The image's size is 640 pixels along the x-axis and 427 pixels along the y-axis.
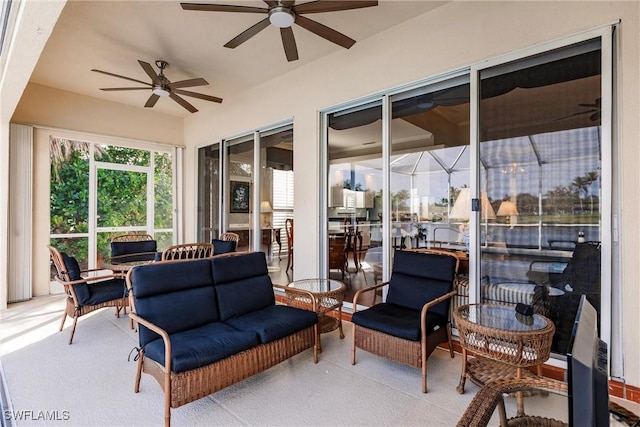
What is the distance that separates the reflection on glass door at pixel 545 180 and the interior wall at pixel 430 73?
16cm

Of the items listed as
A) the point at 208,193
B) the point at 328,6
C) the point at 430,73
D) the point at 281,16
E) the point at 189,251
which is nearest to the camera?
the point at 328,6

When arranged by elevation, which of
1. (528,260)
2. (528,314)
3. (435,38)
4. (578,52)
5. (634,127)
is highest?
(435,38)

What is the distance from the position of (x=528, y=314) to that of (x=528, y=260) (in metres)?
0.67

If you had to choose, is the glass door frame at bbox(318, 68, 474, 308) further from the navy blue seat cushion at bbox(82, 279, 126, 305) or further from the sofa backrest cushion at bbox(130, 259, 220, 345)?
the navy blue seat cushion at bbox(82, 279, 126, 305)

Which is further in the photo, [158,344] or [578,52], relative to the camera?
[578,52]

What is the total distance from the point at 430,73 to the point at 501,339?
2521 mm

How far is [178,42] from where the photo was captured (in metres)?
3.81

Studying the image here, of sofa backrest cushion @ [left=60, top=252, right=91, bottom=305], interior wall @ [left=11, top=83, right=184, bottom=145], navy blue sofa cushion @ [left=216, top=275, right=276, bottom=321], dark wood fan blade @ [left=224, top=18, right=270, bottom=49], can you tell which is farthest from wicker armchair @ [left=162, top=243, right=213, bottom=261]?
interior wall @ [left=11, top=83, right=184, bottom=145]

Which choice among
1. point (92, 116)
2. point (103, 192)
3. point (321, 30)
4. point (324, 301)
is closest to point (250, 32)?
point (321, 30)

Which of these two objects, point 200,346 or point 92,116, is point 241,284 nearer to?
point 200,346

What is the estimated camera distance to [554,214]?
→ 259 cm

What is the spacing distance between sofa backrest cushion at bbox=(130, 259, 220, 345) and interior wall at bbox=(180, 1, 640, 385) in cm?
189

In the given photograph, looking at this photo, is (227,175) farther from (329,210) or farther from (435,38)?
(435,38)

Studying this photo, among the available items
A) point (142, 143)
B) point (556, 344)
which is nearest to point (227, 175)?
point (142, 143)
